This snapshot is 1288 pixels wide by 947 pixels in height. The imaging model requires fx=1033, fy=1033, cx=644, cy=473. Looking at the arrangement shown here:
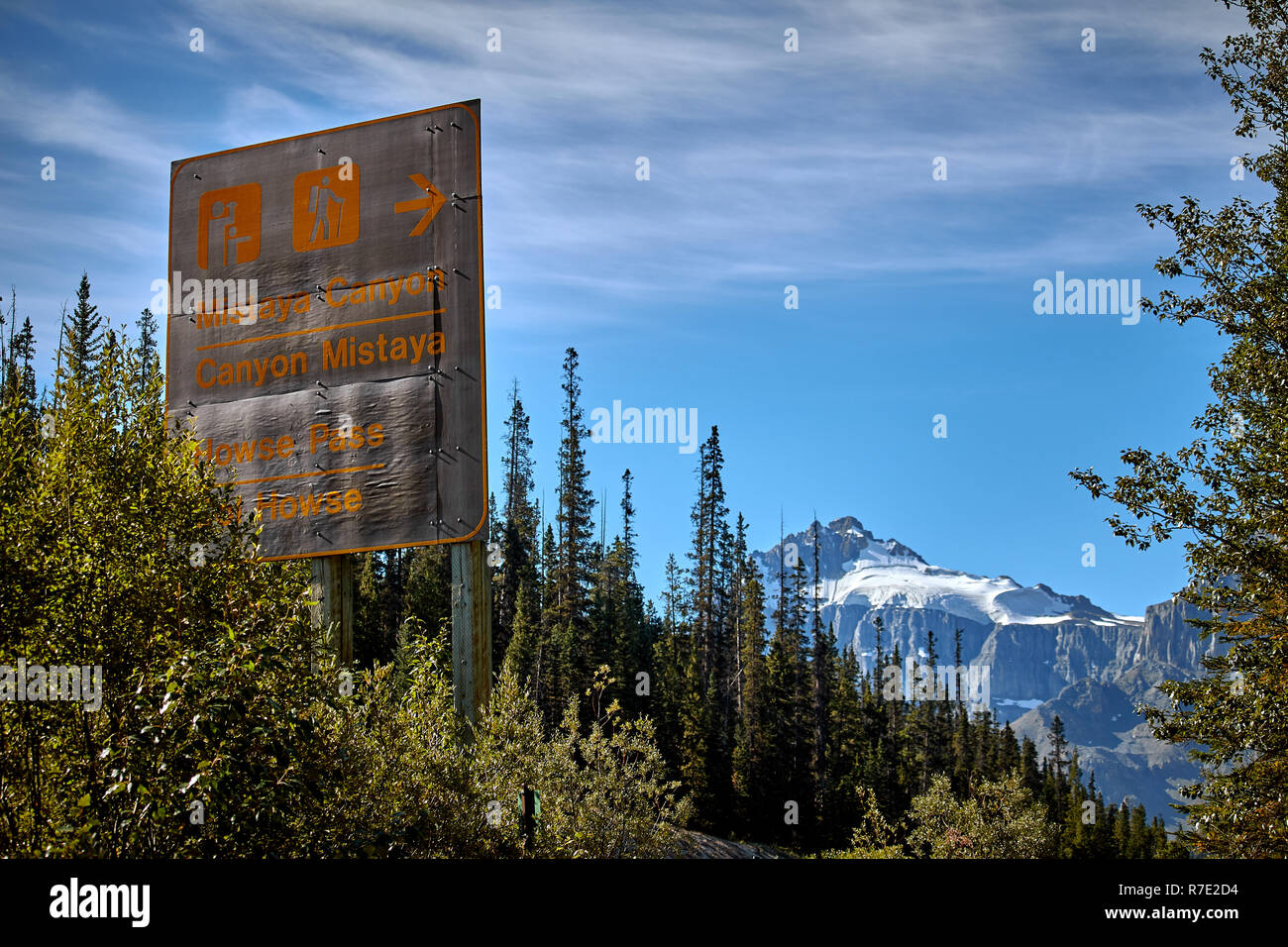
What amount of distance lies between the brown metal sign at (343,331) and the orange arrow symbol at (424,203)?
2 cm

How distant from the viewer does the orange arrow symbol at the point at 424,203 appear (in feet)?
41.5

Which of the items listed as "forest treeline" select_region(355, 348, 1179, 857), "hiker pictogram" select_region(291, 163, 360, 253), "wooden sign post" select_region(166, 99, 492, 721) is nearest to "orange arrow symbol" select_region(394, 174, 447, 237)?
"wooden sign post" select_region(166, 99, 492, 721)

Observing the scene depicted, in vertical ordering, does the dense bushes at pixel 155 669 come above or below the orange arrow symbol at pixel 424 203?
below

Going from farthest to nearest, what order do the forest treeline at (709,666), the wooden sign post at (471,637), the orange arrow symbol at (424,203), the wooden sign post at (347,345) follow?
1. the forest treeline at (709,666)
2. the orange arrow symbol at (424,203)
3. the wooden sign post at (347,345)
4. the wooden sign post at (471,637)

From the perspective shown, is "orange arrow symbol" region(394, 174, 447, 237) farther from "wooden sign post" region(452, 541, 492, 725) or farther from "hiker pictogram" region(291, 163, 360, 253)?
"wooden sign post" region(452, 541, 492, 725)

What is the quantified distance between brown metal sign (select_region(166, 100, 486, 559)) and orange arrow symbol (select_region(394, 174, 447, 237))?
0.06 ft

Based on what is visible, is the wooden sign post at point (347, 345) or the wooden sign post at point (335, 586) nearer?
the wooden sign post at point (347, 345)

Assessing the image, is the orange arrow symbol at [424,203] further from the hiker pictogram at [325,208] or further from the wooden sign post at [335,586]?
the wooden sign post at [335,586]

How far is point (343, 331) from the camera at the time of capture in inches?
503

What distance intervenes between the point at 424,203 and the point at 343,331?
187 cm

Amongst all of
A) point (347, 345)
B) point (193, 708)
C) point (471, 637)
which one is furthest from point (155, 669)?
point (347, 345)

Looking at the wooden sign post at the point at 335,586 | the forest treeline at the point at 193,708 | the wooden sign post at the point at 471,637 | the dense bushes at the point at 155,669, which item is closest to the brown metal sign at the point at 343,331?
the wooden sign post at the point at 335,586

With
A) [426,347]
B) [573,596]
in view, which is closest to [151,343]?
[573,596]
